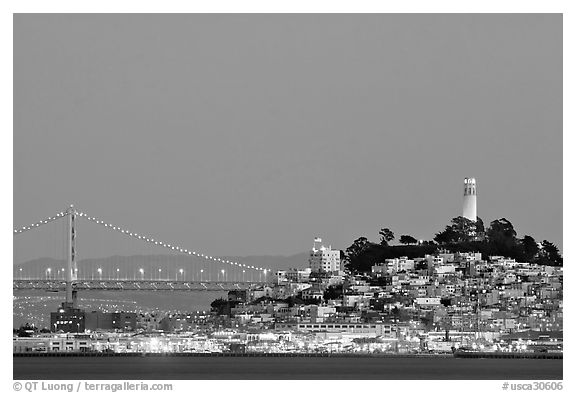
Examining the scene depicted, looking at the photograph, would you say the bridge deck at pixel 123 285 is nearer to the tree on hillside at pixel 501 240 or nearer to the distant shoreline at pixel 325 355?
the distant shoreline at pixel 325 355

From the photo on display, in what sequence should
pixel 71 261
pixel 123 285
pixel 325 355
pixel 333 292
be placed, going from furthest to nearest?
pixel 333 292, pixel 123 285, pixel 71 261, pixel 325 355

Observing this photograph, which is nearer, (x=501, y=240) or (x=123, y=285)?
(x=123, y=285)

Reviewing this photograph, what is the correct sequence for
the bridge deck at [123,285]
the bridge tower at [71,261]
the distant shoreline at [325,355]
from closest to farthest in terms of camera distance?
the distant shoreline at [325,355] < the bridge deck at [123,285] < the bridge tower at [71,261]

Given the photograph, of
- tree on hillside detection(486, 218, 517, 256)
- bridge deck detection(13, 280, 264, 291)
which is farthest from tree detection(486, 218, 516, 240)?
bridge deck detection(13, 280, 264, 291)

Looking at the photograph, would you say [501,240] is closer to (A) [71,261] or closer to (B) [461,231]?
(B) [461,231]

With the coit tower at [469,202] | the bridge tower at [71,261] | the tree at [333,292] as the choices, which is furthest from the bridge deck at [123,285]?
the coit tower at [469,202]

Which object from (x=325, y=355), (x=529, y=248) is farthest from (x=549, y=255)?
(x=325, y=355)

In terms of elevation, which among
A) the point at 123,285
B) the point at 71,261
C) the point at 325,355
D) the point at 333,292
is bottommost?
the point at 325,355
